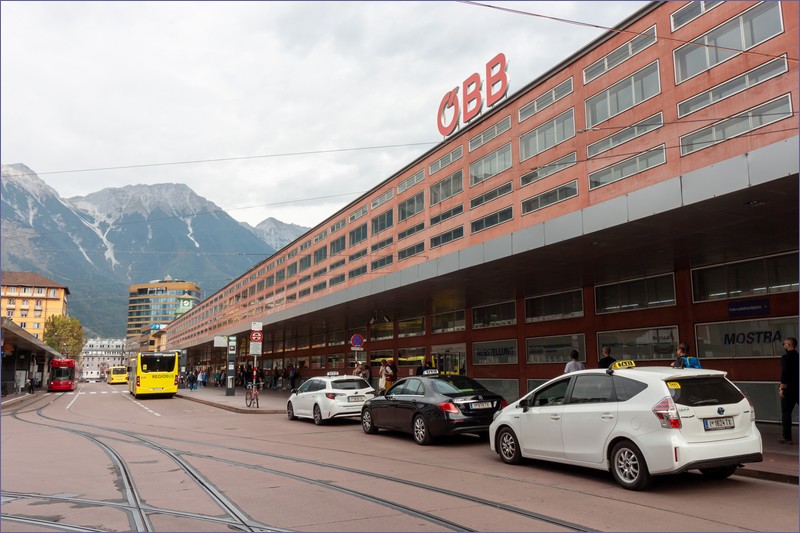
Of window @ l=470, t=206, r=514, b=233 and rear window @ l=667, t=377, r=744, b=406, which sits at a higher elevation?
window @ l=470, t=206, r=514, b=233

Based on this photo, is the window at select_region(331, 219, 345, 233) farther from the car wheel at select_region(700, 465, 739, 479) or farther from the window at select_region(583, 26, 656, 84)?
the car wheel at select_region(700, 465, 739, 479)

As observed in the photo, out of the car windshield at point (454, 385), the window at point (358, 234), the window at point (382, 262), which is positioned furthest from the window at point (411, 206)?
the car windshield at point (454, 385)

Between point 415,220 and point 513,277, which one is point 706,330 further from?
point 415,220

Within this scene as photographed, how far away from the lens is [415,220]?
1662 inches

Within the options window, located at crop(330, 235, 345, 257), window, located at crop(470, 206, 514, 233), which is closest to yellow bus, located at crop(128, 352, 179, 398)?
window, located at crop(470, 206, 514, 233)

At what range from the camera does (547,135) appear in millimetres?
28172

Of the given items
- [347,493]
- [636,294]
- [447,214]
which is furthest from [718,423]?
[447,214]

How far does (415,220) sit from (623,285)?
2240 centimetres

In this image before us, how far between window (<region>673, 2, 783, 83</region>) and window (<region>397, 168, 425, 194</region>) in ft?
69.6

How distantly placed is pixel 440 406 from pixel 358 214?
137 ft

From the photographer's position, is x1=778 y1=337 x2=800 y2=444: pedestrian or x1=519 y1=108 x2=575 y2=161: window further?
x1=519 y1=108 x2=575 y2=161: window

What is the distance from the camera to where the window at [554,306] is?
23344 millimetres

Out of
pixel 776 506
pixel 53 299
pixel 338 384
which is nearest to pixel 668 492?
pixel 776 506

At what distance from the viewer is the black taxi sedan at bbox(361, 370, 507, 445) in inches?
484
